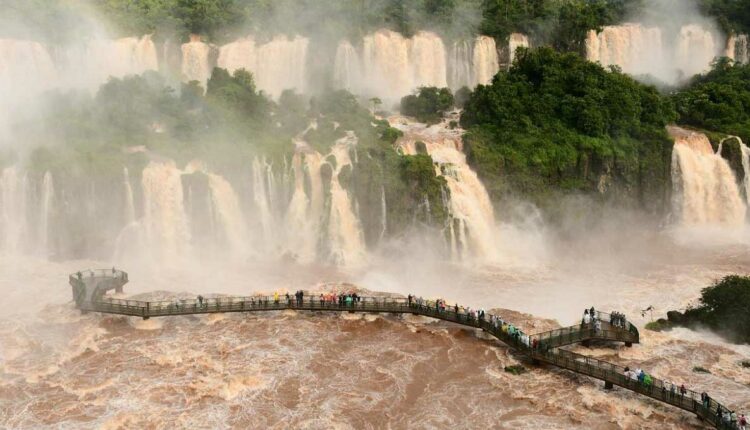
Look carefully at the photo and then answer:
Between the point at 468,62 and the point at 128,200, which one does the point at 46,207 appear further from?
the point at 468,62

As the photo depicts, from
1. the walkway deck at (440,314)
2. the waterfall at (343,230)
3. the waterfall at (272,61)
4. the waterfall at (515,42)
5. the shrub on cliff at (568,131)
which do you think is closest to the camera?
the walkway deck at (440,314)

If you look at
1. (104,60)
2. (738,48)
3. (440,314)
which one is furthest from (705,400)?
(738,48)

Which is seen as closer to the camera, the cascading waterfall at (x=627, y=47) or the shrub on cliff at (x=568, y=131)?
the shrub on cliff at (x=568, y=131)

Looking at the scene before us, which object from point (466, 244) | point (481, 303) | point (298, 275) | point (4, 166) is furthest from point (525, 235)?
point (4, 166)

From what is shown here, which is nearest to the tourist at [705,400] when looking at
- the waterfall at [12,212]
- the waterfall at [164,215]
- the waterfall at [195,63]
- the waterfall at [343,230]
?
the waterfall at [343,230]

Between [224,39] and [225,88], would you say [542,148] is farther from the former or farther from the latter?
[224,39]

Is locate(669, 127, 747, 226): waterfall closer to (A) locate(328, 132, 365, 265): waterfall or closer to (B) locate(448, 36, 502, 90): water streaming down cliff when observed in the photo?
(B) locate(448, 36, 502, 90): water streaming down cliff

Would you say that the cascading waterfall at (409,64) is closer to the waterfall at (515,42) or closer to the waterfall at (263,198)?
the waterfall at (515,42)

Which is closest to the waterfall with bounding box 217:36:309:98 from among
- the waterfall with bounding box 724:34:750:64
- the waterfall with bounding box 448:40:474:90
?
the waterfall with bounding box 448:40:474:90
